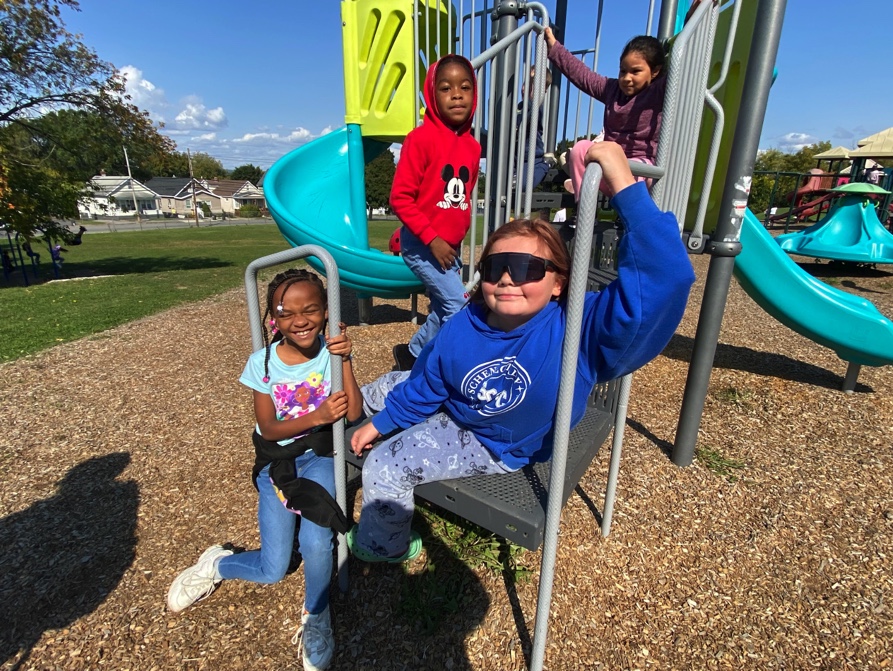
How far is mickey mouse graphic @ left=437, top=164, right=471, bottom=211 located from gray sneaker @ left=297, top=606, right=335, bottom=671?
2295 millimetres

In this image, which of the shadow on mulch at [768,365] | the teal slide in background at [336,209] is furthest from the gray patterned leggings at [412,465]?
the shadow on mulch at [768,365]

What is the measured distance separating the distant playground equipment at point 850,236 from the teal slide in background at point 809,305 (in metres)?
6.72

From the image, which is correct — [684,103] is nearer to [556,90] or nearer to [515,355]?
[515,355]

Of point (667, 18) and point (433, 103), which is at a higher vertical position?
point (667, 18)

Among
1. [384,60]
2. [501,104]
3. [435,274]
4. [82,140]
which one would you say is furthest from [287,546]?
[82,140]

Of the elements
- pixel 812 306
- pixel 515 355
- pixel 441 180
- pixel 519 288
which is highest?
pixel 441 180

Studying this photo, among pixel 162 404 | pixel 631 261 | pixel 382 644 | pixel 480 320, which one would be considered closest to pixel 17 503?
pixel 162 404

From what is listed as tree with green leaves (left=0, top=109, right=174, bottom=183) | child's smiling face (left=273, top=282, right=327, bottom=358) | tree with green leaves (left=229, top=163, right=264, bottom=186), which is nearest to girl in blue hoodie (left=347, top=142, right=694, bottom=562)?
child's smiling face (left=273, top=282, right=327, bottom=358)

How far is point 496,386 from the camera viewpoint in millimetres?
1705

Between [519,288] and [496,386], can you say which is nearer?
[519,288]

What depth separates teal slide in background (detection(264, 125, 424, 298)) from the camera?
4.78 m

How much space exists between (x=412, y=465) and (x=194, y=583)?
3.81ft

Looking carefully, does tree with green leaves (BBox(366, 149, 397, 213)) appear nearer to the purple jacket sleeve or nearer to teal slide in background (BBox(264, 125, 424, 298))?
teal slide in background (BBox(264, 125, 424, 298))

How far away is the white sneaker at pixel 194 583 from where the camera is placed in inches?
81.4
